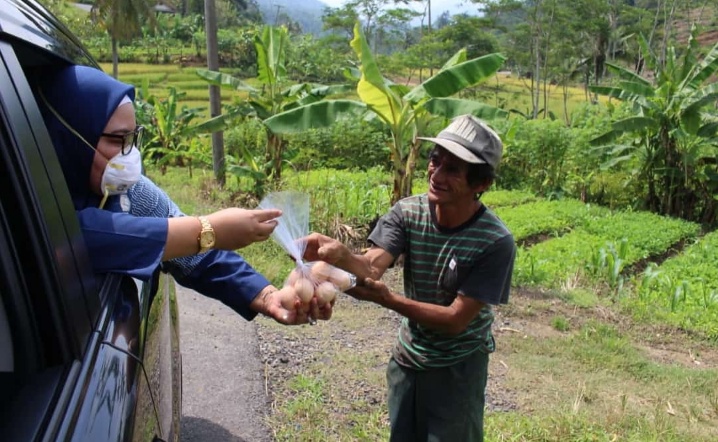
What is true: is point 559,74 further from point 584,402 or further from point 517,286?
point 584,402

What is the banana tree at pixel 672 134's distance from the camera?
1031 centimetres

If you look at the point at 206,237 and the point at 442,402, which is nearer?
the point at 206,237

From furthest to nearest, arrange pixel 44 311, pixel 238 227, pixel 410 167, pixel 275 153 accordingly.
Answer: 1. pixel 275 153
2. pixel 410 167
3. pixel 238 227
4. pixel 44 311

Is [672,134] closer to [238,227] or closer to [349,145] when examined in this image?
[349,145]

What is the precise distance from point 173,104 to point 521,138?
298 inches

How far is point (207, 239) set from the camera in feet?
5.39

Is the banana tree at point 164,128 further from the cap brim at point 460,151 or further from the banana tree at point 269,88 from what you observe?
the cap brim at point 460,151

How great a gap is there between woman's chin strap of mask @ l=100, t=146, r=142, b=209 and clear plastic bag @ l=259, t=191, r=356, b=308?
0.41 m

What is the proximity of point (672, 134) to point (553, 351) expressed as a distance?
23.8 feet

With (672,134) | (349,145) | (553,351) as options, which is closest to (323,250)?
(553,351)

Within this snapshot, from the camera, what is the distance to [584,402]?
3.97 m

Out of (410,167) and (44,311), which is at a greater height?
(44,311)

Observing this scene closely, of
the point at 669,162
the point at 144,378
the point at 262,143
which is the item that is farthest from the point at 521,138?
the point at 144,378

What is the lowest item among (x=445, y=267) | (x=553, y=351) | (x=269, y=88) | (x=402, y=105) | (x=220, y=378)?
(x=553, y=351)
